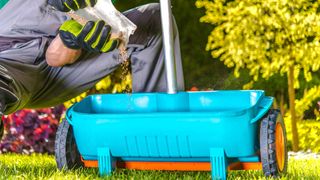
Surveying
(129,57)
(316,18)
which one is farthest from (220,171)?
(316,18)

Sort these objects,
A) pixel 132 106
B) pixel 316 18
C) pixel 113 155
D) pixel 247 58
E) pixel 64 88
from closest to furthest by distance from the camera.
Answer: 1. pixel 113 155
2. pixel 132 106
3. pixel 64 88
4. pixel 316 18
5. pixel 247 58

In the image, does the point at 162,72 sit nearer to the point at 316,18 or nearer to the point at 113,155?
the point at 113,155

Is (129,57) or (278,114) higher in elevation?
(129,57)


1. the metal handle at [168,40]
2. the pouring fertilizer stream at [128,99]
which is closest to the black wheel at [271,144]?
the pouring fertilizer stream at [128,99]

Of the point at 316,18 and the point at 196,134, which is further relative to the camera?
the point at 316,18

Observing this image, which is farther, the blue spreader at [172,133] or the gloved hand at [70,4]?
the gloved hand at [70,4]

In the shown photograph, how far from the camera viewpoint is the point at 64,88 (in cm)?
286

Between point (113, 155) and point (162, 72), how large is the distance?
0.50 m

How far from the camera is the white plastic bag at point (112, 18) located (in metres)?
2.55

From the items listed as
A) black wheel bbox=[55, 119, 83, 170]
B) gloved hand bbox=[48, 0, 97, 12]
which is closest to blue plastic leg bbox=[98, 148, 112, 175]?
black wheel bbox=[55, 119, 83, 170]

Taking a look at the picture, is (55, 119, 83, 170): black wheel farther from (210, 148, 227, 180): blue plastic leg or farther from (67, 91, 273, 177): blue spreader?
(210, 148, 227, 180): blue plastic leg

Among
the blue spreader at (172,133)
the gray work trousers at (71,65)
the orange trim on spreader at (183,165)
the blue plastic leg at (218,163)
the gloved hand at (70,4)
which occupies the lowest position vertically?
the orange trim on spreader at (183,165)

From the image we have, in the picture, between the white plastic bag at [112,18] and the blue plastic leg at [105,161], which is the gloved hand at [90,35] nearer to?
the white plastic bag at [112,18]

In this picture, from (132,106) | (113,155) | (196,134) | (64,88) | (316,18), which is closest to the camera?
(196,134)
